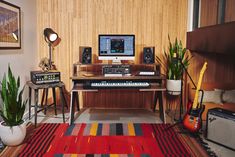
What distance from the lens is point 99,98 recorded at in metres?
4.52

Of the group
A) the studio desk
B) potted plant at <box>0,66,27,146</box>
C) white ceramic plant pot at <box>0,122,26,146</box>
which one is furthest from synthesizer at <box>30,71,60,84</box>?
white ceramic plant pot at <box>0,122,26,146</box>

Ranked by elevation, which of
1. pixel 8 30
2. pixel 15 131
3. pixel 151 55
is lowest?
pixel 15 131

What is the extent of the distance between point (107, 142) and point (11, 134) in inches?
41.8

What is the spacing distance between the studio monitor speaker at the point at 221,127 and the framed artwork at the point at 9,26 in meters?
2.62

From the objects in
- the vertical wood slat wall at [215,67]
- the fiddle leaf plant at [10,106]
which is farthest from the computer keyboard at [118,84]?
the vertical wood slat wall at [215,67]

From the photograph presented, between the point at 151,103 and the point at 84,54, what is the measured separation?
1.49 meters

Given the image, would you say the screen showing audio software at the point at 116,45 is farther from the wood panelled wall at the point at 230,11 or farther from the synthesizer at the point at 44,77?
the wood panelled wall at the point at 230,11

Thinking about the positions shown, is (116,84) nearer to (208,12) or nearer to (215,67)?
(208,12)

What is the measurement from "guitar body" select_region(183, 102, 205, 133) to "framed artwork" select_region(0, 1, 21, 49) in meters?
2.45

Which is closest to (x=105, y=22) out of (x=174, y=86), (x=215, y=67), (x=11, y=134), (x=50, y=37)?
(x=50, y=37)

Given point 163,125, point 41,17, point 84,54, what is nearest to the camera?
point 163,125

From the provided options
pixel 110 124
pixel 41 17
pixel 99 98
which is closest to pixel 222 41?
pixel 110 124

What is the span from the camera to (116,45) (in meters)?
3.94

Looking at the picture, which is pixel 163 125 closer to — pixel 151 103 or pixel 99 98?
pixel 151 103
